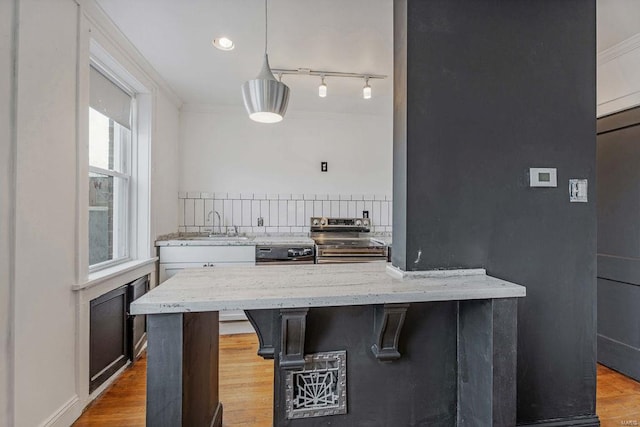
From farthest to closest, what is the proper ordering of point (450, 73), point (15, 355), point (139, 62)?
point (139, 62) < point (450, 73) < point (15, 355)

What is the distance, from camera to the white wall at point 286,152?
378cm

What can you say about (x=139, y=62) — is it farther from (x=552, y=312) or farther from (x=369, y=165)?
(x=552, y=312)

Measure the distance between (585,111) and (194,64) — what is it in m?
2.82

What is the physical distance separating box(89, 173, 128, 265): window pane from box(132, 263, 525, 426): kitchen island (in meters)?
1.26

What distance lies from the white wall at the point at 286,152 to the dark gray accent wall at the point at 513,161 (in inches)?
96.7

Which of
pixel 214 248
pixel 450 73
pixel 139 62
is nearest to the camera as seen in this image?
pixel 450 73

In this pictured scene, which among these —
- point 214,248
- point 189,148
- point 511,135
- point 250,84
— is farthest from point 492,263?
point 189,148

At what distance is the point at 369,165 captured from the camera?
13.5 feet

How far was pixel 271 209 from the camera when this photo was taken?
3904 mm

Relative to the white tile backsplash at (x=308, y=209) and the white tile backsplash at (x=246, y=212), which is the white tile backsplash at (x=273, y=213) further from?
the white tile backsplash at (x=308, y=209)

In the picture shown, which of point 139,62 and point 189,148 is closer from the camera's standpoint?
point 139,62

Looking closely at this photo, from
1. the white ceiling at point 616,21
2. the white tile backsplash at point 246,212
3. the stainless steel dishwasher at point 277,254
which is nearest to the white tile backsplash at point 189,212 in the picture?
the white tile backsplash at point 246,212

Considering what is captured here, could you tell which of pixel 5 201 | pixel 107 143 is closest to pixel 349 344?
pixel 5 201

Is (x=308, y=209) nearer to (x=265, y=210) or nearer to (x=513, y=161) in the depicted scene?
(x=265, y=210)
